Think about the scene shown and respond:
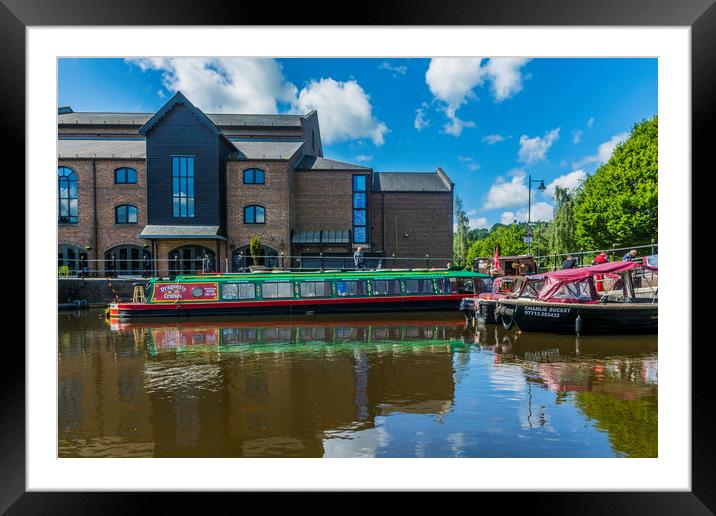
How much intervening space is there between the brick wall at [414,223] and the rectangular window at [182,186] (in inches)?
587

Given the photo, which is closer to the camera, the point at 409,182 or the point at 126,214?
the point at 126,214

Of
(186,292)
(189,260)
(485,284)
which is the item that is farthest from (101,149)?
(485,284)

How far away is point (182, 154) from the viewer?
30.8 meters

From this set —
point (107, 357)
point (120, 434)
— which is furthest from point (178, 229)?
point (120, 434)

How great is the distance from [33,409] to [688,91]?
5596 millimetres

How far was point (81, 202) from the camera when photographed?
100 feet

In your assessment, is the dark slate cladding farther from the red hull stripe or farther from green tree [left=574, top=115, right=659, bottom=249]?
green tree [left=574, top=115, right=659, bottom=249]

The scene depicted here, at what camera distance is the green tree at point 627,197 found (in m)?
25.4

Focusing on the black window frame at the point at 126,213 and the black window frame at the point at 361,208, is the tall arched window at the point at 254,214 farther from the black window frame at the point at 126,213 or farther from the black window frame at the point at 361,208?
the black window frame at the point at 126,213

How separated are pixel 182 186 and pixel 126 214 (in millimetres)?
4775

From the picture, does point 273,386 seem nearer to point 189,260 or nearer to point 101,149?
point 189,260

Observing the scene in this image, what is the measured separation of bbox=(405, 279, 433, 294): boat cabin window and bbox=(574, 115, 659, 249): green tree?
14.0 m

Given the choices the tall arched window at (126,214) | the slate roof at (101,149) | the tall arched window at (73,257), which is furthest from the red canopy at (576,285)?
the tall arched window at (73,257)
